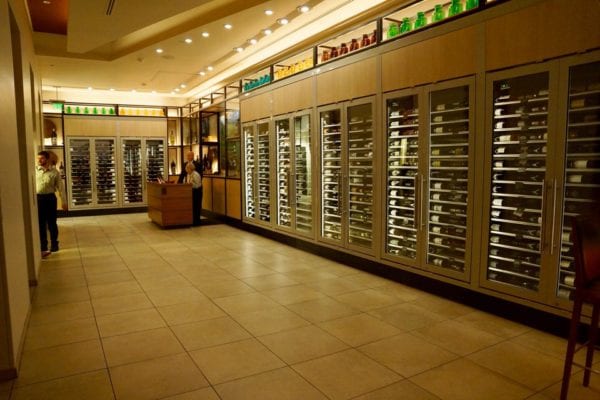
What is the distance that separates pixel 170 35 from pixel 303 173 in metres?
3.26

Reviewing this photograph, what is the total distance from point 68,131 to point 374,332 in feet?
36.8

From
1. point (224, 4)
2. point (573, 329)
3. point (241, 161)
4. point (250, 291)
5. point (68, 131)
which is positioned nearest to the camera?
point (573, 329)

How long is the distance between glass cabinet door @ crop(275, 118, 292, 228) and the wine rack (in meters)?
1.73

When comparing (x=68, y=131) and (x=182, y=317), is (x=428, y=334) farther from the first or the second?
(x=68, y=131)

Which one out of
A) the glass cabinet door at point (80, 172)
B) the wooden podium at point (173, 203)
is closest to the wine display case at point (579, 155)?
the wooden podium at point (173, 203)

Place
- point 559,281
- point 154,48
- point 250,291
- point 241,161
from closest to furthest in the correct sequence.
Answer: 1. point 559,281
2. point 250,291
3. point 154,48
4. point 241,161

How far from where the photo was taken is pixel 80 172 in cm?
1179

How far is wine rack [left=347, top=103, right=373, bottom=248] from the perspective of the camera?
218 inches

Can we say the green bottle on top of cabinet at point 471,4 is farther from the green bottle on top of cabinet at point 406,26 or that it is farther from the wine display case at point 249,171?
the wine display case at point 249,171

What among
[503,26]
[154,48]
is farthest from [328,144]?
[154,48]

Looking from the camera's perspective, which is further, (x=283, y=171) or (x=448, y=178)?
(x=283, y=171)

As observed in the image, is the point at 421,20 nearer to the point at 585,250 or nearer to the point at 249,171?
the point at 585,250

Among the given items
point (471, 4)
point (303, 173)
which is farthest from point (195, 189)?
point (471, 4)

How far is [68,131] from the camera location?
11.6 meters
